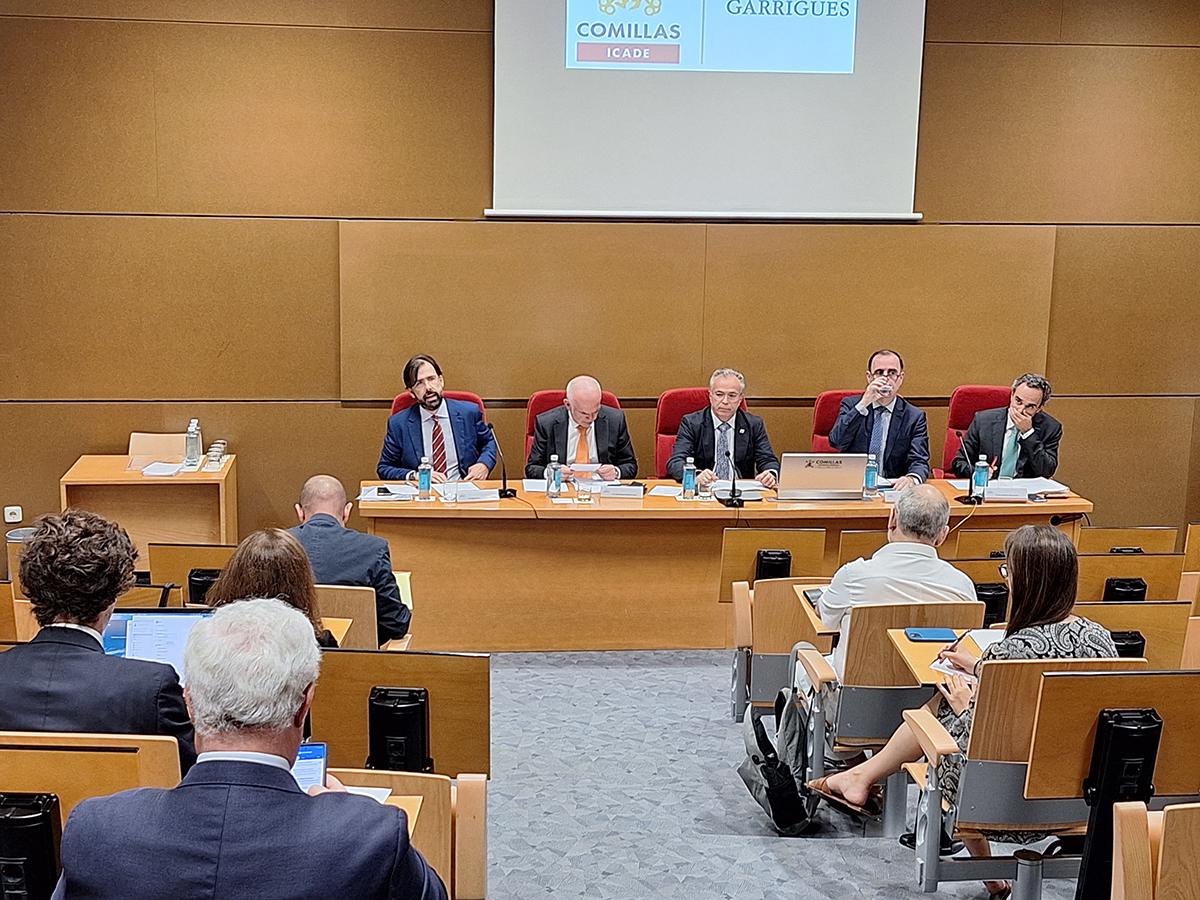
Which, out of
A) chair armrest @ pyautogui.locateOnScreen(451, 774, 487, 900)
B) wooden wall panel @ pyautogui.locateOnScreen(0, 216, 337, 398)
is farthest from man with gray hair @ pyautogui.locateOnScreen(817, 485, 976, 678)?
wooden wall panel @ pyautogui.locateOnScreen(0, 216, 337, 398)

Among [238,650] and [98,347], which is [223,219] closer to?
[98,347]

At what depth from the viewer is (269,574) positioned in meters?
3.17

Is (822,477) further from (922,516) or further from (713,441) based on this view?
(922,516)

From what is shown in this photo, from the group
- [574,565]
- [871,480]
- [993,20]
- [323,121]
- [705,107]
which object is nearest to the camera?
[574,565]

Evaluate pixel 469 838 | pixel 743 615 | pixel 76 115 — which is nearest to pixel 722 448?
pixel 743 615

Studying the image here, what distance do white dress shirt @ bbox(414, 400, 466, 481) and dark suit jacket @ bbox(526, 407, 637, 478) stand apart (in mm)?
387

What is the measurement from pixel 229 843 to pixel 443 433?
4746 millimetres

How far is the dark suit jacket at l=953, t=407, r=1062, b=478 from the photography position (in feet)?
21.1

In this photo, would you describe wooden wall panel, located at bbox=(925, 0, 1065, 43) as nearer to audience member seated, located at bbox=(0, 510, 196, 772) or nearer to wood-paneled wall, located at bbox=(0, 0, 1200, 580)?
wood-paneled wall, located at bbox=(0, 0, 1200, 580)

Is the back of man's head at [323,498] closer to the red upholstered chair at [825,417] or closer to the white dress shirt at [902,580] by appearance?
the white dress shirt at [902,580]

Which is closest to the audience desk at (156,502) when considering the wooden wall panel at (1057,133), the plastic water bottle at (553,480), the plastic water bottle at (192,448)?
the plastic water bottle at (192,448)

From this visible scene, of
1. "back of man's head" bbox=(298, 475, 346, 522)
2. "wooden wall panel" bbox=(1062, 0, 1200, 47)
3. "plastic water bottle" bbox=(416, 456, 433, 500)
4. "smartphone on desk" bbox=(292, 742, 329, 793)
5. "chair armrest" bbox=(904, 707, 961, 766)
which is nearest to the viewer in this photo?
"smartphone on desk" bbox=(292, 742, 329, 793)

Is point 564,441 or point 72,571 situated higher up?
point 72,571

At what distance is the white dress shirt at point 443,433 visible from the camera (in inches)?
251
